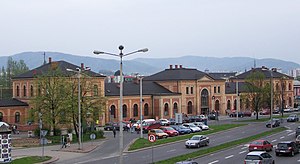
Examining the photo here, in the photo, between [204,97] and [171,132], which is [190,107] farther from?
[171,132]

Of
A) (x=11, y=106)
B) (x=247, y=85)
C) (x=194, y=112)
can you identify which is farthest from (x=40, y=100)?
(x=194, y=112)

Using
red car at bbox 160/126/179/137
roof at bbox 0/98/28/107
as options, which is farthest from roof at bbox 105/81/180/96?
red car at bbox 160/126/179/137

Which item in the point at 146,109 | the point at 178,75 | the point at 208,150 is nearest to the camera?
the point at 208,150

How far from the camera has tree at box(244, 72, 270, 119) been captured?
3693 inches

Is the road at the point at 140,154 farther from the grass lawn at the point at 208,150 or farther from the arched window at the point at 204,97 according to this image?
the arched window at the point at 204,97

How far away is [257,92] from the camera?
3696 inches

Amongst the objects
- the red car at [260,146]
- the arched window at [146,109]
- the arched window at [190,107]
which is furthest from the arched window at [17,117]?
the red car at [260,146]

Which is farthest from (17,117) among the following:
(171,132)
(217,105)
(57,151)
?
(217,105)

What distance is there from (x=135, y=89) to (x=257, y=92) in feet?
81.9

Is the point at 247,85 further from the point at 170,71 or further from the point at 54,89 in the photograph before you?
the point at 54,89

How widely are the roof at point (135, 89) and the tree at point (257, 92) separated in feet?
58.5

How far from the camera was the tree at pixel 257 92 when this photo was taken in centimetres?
9381

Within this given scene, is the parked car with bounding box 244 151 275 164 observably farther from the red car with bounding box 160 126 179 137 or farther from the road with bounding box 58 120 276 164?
the red car with bounding box 160 126 179 137

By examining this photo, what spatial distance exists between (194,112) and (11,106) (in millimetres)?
43664
